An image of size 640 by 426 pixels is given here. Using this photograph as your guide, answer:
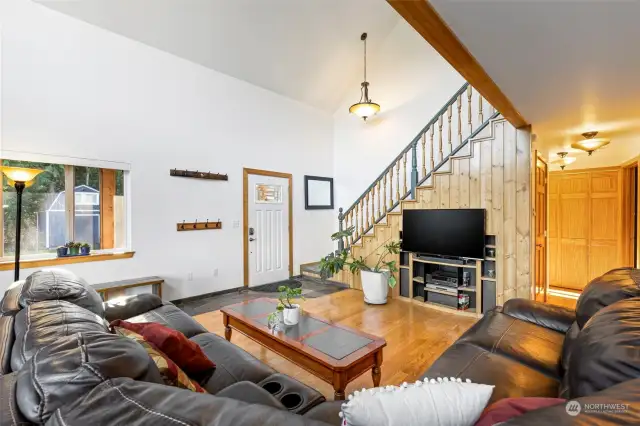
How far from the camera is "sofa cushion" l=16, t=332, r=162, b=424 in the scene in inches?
25.9

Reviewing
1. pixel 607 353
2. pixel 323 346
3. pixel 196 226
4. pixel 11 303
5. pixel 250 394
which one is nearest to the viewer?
pixel 607 353

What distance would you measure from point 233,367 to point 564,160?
5645mm

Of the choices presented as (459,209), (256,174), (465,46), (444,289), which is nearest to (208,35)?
(256,174)

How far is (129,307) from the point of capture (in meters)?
2.34

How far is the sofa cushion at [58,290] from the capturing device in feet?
4.74

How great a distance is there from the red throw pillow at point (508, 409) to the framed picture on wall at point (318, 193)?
5321 mm

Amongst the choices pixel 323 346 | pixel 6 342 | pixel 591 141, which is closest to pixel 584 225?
pixel 591 141

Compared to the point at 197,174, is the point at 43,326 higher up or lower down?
lower down

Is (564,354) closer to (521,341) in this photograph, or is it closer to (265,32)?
(521,341)

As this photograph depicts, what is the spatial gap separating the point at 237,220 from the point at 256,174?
0.88 meters

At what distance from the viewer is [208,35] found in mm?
4133

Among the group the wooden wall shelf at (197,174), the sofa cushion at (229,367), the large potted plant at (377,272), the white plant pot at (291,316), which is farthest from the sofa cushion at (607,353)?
the wooden wall shelf at (197,174)

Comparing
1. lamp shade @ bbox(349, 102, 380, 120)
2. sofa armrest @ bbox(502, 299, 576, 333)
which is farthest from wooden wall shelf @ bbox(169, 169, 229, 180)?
sofa armrest @ bbox(502, 299, 576, 333)

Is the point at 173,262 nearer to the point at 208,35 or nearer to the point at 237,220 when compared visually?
the point at 237,220
